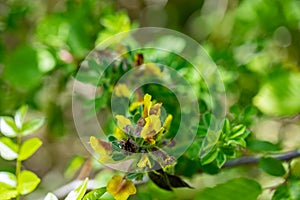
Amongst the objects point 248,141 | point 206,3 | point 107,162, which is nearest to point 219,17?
point 206,3

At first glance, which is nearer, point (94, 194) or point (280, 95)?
point (94, 194)

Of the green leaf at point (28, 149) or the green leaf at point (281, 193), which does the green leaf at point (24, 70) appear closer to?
the green leaf at point (28, 149)

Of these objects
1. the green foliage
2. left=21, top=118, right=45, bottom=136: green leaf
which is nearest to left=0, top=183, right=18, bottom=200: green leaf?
the green foliage

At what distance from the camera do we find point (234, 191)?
731mm

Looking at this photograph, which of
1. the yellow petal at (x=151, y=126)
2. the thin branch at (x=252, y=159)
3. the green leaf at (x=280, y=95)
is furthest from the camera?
the green leaf at (x=280, y=95)

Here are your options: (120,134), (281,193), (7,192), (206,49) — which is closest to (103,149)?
(120,134)

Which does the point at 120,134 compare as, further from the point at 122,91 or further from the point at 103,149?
the point at 122,91

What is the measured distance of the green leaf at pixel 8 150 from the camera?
0.71 metres

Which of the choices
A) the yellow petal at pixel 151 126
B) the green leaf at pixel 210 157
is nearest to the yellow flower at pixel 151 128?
the yellow petal at pixel 151 126

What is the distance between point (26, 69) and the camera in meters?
1.03

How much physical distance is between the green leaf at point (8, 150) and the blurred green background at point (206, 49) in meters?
0.18

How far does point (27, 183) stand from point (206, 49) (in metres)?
0.41

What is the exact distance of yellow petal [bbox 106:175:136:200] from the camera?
610 mm

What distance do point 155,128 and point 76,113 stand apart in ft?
1.15
